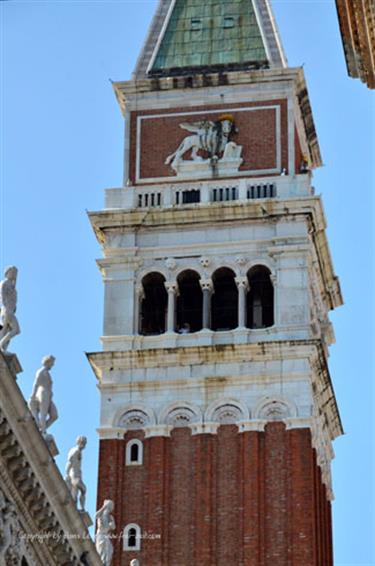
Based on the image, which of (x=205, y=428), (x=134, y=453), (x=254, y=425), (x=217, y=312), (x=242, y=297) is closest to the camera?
(x=254, y=425)

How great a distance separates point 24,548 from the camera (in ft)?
134

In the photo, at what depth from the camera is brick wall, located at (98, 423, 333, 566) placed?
195 feet

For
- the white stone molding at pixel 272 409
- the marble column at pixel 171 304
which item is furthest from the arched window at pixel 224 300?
the white stone molding at pixel 272 409

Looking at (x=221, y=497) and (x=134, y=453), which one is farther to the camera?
(x=134, y=453)

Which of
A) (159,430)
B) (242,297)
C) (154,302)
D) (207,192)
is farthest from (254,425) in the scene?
(207,192)

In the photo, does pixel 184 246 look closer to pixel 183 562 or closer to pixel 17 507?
pixel 183 562

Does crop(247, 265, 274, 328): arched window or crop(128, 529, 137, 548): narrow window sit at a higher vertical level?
crop(247, 265, 274, 328): arched window

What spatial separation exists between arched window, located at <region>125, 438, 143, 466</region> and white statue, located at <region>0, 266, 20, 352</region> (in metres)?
21.4

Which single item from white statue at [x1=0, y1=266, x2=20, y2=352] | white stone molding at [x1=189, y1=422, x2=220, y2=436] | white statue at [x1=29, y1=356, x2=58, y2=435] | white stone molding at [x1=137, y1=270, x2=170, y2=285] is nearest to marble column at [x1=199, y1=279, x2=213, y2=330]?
white stone molding at [x1=137, y1=270, x2=170, y2=285]

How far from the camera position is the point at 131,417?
2435 inches

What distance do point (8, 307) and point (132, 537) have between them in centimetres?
2097

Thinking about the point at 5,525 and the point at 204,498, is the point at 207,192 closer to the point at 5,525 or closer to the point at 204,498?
the point at 204,498

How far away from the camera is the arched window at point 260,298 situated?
62.8 m

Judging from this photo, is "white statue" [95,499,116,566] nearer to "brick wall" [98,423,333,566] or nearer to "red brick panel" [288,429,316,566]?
"brick wall" [98,423,333,566]
